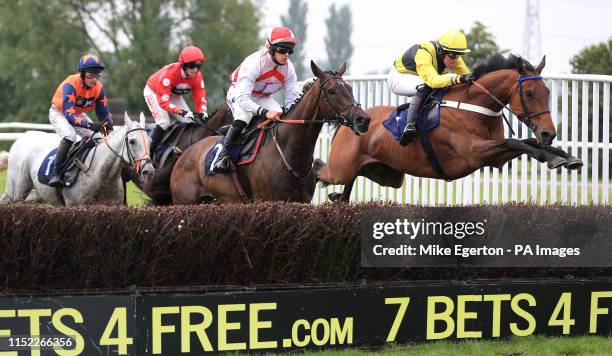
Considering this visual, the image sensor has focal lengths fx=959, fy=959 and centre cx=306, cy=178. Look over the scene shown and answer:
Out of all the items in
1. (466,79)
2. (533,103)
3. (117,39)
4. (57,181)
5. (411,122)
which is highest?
(117,39)

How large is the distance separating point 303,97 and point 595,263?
2.60 meters

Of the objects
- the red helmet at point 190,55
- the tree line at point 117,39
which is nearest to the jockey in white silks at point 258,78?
the red helmet at point 190,55

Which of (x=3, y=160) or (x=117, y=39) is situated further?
(x=117, y=39)

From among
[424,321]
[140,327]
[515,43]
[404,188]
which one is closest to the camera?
[140,327]

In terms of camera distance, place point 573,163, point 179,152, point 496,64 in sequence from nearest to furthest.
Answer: point 573,163
point 496,64
point 179,152

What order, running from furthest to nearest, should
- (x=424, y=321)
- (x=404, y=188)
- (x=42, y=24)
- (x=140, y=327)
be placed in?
1. (x=42, y=24)
2. (x=404, y=188)
3. (x=424, y=321)
4. (x=140, y=327)

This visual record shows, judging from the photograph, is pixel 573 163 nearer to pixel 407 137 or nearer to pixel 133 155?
pixel 407 137

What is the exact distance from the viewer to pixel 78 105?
9219 millimetres

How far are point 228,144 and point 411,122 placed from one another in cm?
148

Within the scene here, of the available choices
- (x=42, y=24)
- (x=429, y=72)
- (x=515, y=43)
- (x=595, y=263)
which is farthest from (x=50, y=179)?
(x=515, y=43)

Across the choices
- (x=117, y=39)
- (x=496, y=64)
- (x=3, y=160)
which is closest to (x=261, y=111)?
(x=496, y=64)

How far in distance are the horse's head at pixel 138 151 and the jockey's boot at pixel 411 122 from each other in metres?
2.24

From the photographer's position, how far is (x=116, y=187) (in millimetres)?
8875

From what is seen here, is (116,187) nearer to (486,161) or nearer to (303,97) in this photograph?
(303,97)
